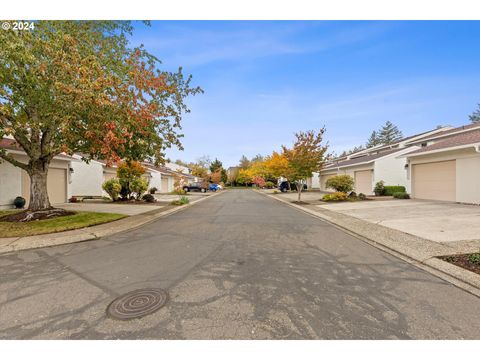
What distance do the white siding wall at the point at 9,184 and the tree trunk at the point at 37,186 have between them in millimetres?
4156

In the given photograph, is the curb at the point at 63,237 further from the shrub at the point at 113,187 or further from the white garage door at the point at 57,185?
the white garage door at the point at 57,185

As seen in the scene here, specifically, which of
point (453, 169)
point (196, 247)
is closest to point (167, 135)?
point (196, 247)

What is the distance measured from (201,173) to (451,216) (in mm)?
40879

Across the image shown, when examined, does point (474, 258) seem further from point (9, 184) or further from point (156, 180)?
point (156, 180)

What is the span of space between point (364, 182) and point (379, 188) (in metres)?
2.76

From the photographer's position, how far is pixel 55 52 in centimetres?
650

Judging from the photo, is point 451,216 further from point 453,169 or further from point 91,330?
point 91,330

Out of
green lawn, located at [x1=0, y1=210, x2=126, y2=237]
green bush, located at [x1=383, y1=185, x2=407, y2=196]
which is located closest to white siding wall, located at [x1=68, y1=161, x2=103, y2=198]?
green lawn, located at [x1=0, y1=210, x2=126, y2=237]

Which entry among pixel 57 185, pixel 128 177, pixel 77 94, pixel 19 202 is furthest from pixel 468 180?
pixel 57 185

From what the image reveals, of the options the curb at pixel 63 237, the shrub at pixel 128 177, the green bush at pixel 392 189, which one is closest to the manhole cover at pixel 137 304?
the curb at pixel 63 237

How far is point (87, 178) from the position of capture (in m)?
19.0

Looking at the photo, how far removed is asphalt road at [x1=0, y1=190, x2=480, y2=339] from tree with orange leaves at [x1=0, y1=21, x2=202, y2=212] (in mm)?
3920
